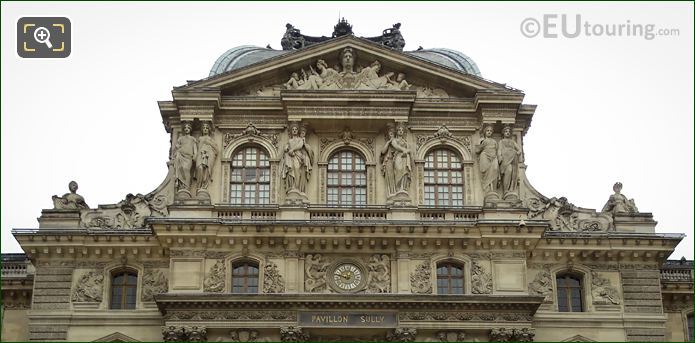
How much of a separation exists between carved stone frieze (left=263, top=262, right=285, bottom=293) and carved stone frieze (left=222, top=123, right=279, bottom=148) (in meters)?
5.33

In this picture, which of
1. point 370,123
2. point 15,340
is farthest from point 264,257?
point 15,340

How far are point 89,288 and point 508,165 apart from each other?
1541cm

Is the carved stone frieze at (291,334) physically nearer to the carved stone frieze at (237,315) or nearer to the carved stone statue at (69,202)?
the carved stone frieze at (237,315)

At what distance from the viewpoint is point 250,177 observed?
4059 centimetres

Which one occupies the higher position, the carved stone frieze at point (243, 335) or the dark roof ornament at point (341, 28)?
the dark roof ornament at point (341, 28)

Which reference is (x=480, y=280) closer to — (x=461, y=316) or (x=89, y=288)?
(x=461, y=316)

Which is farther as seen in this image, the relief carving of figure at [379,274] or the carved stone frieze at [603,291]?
the carved stone frieze at [603,291]

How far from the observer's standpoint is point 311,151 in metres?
40.5

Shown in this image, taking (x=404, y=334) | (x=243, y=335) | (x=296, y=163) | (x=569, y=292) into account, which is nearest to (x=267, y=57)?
(x=296, y=163)

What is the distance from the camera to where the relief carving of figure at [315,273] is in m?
37.8

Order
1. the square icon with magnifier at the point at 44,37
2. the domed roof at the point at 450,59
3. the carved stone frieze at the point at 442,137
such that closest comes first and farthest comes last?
the square icon with magnifier at the point at 44,37, the carved stone frieze at the point at 442,137, the domed roof at the point at 450,59

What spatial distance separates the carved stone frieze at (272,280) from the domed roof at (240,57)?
9591mm

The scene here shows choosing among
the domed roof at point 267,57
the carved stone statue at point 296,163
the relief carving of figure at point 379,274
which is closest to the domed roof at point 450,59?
the domed roof at point 267,57

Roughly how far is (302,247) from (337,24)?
1259 centimetres
